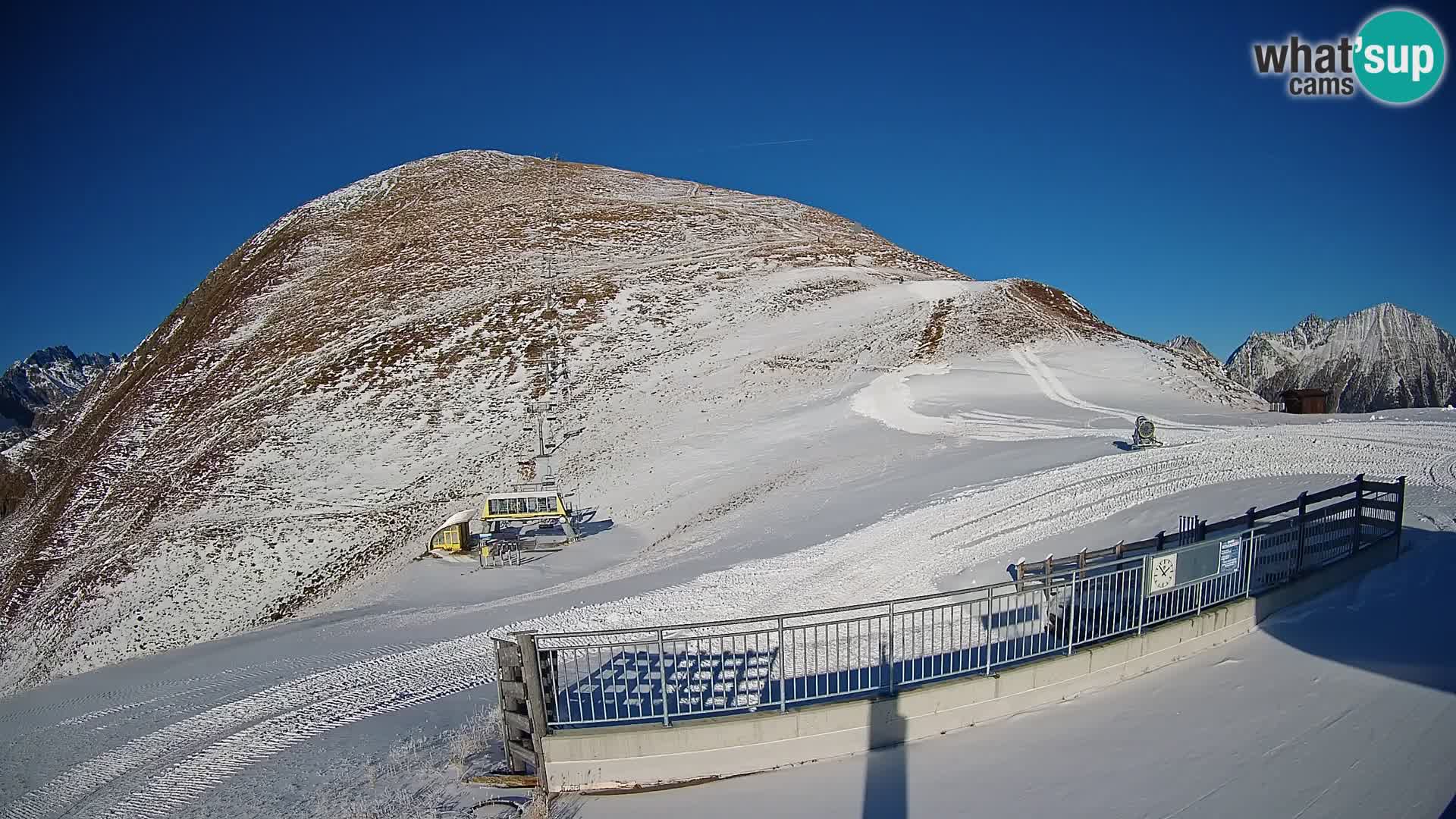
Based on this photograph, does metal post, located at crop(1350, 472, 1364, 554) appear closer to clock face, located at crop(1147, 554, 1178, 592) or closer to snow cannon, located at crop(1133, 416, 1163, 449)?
clock face, located at crop(1147, 554, 1178, 592)

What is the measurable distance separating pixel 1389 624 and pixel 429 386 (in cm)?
4075

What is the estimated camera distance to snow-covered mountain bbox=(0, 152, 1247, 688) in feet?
95.0

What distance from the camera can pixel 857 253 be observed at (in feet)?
200

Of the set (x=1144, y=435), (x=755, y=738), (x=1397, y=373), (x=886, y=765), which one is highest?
(x=1397, y=373)

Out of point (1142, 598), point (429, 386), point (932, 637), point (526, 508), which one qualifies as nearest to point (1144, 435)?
point (1142, 598)

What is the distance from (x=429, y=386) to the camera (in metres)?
41.5

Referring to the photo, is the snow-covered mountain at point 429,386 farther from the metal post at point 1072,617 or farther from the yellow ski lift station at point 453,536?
the metal post at point 1072,617

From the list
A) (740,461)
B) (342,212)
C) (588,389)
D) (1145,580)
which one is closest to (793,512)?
(740,461)

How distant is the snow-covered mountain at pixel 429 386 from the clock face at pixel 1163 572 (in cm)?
1636

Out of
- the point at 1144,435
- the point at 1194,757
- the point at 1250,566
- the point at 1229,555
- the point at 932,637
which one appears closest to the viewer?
the point at 1194,757

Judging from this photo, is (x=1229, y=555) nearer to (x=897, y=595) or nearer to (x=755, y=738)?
(x=897, y=595)

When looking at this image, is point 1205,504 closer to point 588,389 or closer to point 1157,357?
point 1157,357

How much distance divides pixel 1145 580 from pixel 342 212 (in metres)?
70.6

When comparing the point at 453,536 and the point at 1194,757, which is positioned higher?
the point at 1194,757
